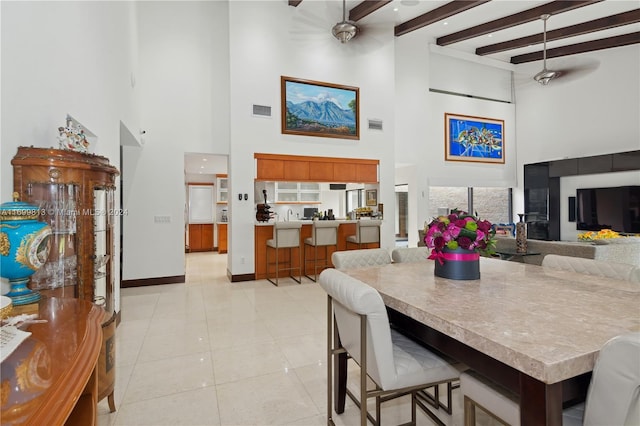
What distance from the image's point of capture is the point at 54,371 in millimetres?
837

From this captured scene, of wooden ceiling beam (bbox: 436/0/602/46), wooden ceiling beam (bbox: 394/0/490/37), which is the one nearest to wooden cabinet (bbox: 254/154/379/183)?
wooden ceiling beam (bbox: 394/0/490/37)

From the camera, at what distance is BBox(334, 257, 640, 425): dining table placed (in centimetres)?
102

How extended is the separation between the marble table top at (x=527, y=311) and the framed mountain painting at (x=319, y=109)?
4.92 meters

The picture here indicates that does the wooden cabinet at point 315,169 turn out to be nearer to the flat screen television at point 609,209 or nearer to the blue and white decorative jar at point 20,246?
the blue and white decorative jar at point 20,246

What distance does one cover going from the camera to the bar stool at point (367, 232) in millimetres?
6414

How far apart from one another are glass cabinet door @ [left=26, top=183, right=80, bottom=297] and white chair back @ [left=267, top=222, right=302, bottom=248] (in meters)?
3.88

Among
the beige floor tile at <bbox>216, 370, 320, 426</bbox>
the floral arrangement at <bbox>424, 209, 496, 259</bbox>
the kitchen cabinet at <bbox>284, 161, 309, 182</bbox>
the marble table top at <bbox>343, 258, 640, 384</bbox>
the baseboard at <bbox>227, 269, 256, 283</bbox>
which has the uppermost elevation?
the kitchen cabinet at <bbox>284, 161, 309, 182</bbox>

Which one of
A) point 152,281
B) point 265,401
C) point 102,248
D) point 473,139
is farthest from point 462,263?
point 473,139

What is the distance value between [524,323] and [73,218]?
237 cm

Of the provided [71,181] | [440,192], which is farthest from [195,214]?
[71,181]

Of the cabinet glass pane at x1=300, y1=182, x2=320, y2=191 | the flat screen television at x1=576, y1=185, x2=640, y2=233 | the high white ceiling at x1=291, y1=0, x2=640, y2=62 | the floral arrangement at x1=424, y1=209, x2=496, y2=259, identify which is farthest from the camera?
the cabinet glass pane at x1=300, y1=182, x2=320, y2=191

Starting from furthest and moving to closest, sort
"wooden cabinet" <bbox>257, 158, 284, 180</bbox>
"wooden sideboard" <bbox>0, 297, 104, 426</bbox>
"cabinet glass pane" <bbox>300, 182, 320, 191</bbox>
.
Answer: "cabinet glass pane" <bbox>300, 182, 320, 191</bbox> → "wooden cabinet" <bbox>257, 158, 284, 180</bbox> → "wooden sideboard" <bbox>0, 297, 104, 426</bbox>

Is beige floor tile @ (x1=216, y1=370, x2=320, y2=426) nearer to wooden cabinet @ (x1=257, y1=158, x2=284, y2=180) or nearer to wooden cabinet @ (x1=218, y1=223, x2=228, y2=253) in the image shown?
wooden cabinet @ (x1=257, y1=158, x2=284, y2=180)

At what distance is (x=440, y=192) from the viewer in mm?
9094
